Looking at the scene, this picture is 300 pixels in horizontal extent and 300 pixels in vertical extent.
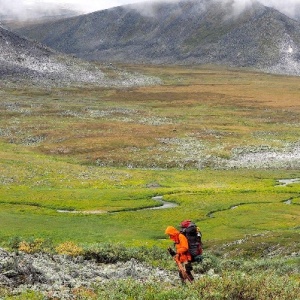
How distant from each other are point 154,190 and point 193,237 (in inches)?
1981

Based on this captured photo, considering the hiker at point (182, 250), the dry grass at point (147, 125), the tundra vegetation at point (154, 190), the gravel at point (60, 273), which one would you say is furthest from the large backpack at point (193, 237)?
the dry grass at point (147, 125)

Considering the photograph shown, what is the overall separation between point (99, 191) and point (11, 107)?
327ft

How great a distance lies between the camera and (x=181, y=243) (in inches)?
836

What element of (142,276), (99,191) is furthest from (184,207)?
(142,276)

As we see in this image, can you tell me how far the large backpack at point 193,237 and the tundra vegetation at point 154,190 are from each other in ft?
3.51

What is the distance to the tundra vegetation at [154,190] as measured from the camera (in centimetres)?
2922

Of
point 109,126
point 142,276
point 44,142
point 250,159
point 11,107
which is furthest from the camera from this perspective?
point 11,107

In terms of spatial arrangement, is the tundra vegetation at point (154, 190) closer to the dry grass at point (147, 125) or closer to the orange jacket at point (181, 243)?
the dry grass at point (147, 125)

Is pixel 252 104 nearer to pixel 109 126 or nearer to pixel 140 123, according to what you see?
pixel 140 123

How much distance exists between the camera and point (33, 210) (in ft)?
194

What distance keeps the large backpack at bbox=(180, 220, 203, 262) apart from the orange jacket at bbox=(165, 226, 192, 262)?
0.16 m

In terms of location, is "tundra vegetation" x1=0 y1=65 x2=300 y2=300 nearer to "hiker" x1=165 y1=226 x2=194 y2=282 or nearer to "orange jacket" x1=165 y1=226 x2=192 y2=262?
"hiker" x1=165 y1=226 x2=194 y2=282

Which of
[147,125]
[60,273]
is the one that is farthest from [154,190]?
[147,125]

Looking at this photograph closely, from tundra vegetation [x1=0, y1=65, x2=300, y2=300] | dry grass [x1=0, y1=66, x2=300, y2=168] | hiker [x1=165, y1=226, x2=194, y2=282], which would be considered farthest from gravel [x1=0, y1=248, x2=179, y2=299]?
dry grass [x1=0, y1=66, x2=300, y2=168]
